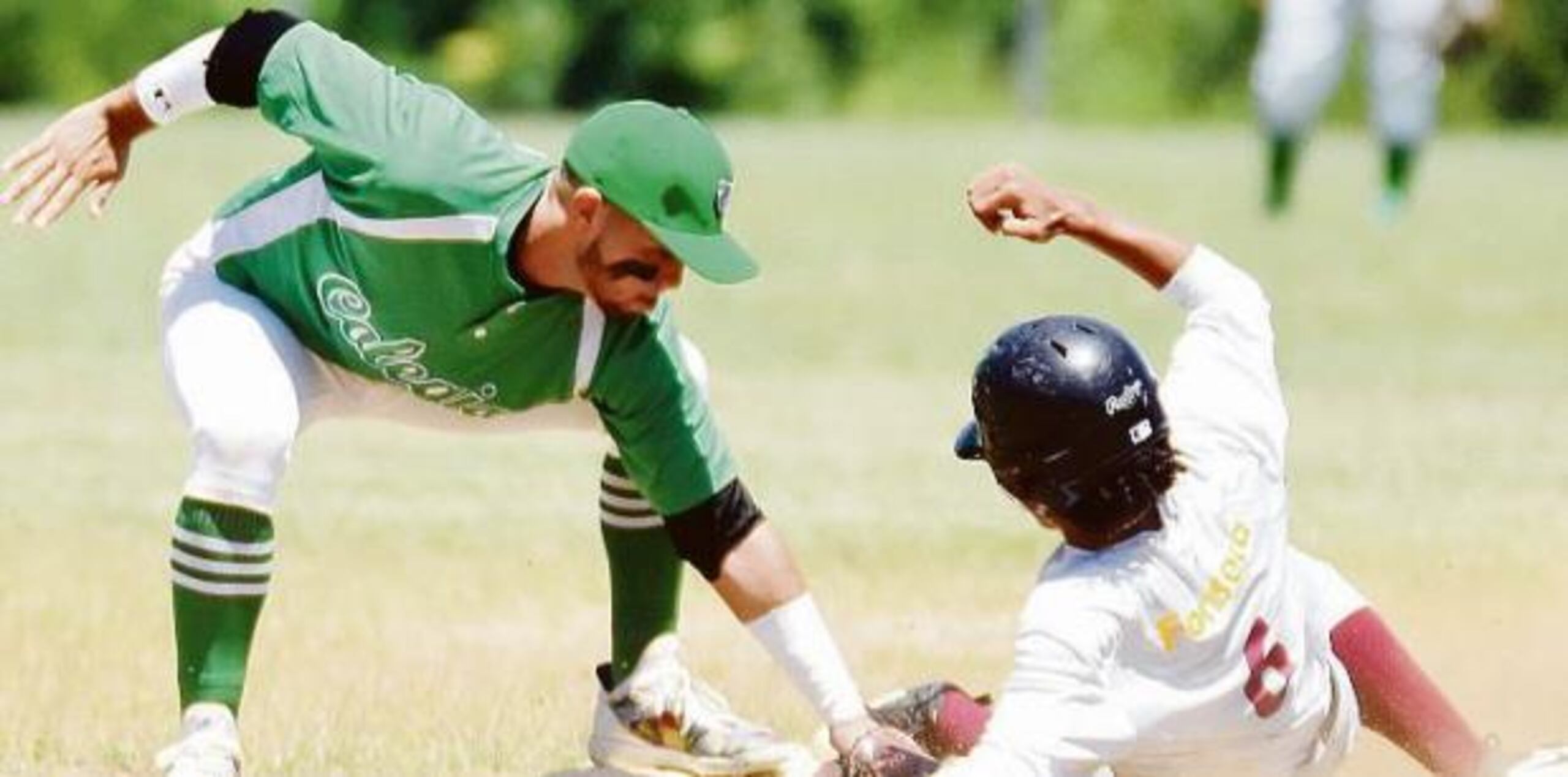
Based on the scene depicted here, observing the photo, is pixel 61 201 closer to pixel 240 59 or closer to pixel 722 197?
pixel 240 59

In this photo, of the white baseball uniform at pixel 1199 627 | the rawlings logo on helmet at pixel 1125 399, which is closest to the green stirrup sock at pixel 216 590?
the white baseball uniform at pixel 1199 627

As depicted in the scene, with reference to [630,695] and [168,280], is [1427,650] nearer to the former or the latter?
[630,695]

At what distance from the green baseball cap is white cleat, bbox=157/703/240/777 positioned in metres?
1.17

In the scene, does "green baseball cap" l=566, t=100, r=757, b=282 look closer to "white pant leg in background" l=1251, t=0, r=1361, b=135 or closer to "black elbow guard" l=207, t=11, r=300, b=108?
"black elbow guard" l=207, t=11, r=300, b=108

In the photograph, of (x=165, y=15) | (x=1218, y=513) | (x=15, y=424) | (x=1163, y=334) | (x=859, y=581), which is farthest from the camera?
(x=165, y=15)

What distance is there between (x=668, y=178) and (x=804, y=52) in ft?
93.7

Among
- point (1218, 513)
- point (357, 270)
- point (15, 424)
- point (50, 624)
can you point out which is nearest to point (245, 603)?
point (357, 270)

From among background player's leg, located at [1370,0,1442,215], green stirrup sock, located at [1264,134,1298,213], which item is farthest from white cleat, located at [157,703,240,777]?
background player's leg, located at [1370,0,1442,215]

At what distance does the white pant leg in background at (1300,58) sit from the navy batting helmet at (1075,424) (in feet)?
47.2

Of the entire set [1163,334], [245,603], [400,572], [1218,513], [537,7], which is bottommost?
[537,7]

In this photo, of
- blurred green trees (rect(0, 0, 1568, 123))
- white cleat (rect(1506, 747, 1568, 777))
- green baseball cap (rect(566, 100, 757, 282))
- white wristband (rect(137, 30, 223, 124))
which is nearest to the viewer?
Answer: white cleat (rect(1506, 747, 1568, 777))

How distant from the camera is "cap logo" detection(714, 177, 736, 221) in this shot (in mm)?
5668

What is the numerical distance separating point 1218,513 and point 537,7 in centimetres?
2770

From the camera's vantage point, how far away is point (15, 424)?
12039 mm
